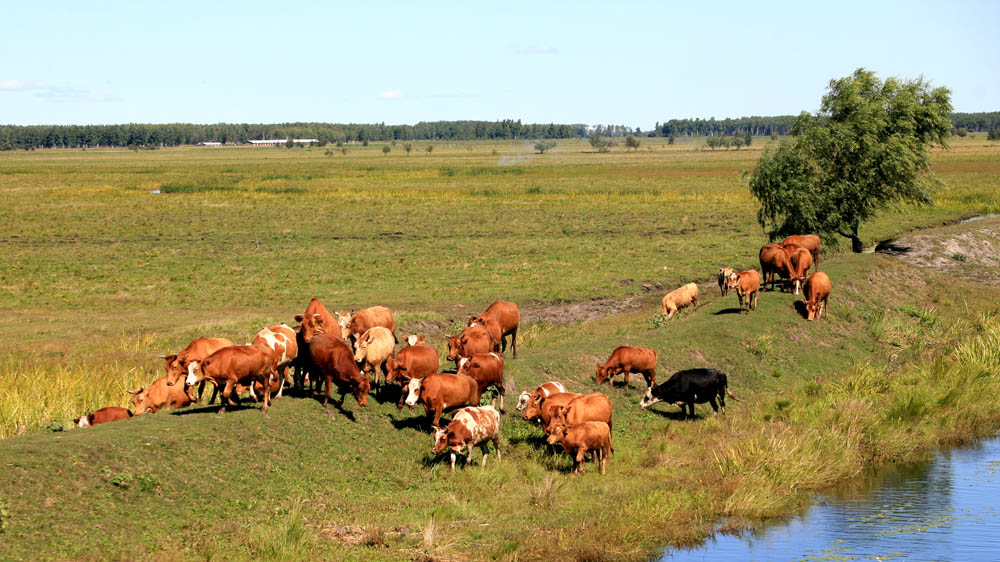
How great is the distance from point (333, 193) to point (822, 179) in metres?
59.9

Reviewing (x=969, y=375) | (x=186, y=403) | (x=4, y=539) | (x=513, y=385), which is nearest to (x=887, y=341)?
(x=969, y=375)

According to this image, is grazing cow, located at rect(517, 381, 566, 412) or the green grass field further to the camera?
grazing cow, located at rect(517, 381, 566, 412)

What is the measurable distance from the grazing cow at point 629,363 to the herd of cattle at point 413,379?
23mm

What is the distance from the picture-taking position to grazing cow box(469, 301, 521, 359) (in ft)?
76.4

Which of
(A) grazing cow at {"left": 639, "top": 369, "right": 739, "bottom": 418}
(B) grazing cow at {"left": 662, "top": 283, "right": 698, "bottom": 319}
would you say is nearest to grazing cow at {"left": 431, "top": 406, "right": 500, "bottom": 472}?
(A) grazing cow at {"left": 639, "top": 369, "right": 739, "bottom": 418}

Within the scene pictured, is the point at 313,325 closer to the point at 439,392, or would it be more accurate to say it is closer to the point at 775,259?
the point at 439,392

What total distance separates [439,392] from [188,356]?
15.9 feet

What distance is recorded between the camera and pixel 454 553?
1456cm

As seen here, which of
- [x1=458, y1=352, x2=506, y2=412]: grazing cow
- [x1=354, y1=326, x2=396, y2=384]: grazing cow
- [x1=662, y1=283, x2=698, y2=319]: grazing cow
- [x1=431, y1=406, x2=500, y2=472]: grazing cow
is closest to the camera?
[x1=431, y1=406, x2=500, y2=472]: grazing cow

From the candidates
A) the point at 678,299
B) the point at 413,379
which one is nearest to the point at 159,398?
the point at 413,379

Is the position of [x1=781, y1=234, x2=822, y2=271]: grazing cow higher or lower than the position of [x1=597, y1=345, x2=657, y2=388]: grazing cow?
higher

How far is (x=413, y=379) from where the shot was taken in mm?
18203

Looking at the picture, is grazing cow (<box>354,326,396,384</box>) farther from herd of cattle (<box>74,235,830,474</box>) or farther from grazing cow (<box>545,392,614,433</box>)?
grazing cow (<box>545,392,614,433</box>)

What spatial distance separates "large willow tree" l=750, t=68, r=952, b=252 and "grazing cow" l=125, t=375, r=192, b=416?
96.8 feet
